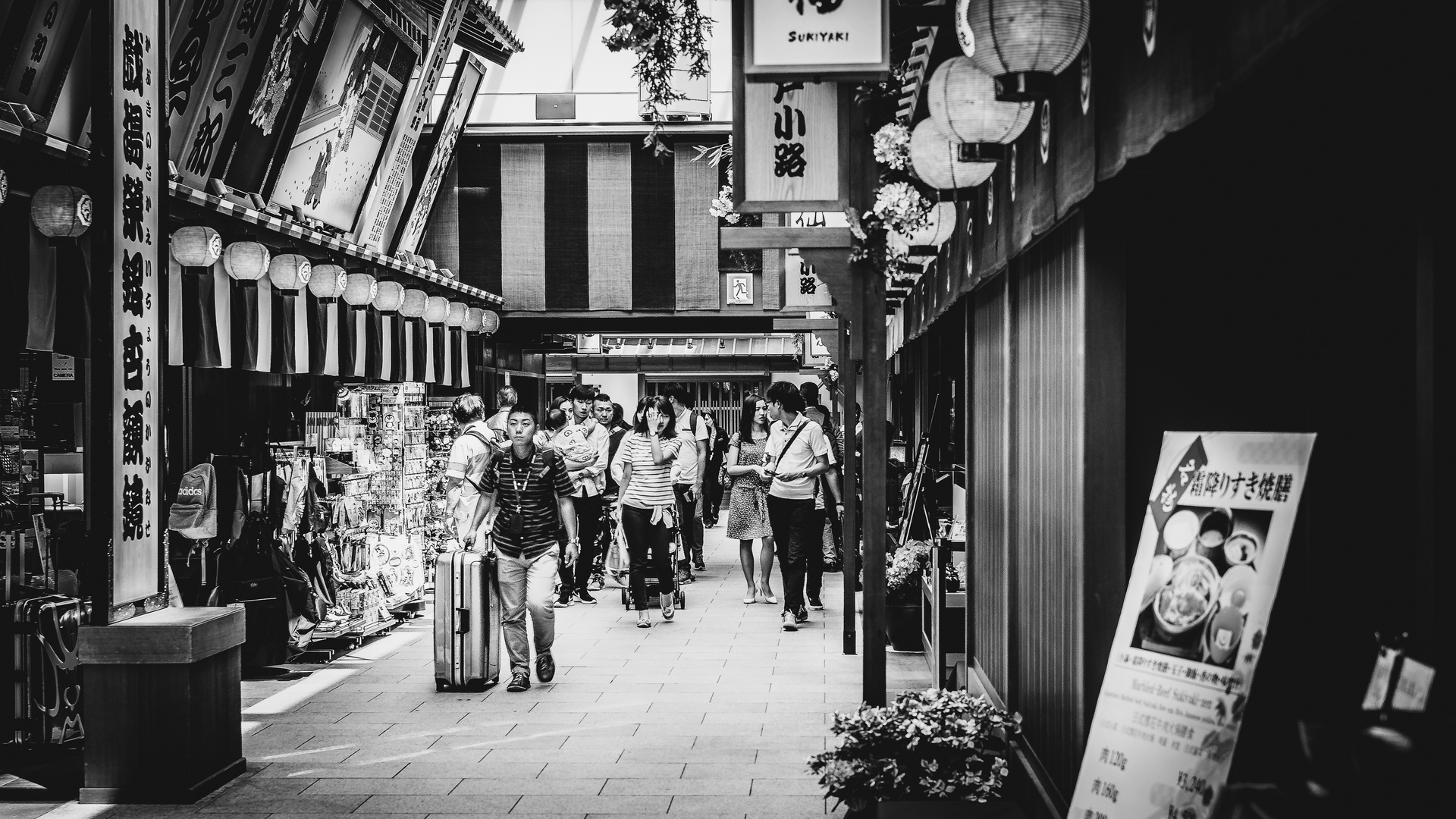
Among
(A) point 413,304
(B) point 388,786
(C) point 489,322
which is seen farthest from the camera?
(C) point 489,322

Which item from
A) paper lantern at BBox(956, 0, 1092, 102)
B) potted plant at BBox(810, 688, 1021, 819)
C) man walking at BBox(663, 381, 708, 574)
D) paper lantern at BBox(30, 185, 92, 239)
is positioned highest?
paper lantern at BBox(30, 185, 92, 239)

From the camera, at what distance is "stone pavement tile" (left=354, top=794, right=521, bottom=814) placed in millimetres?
6199

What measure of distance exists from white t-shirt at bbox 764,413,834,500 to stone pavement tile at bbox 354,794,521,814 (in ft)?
18.2

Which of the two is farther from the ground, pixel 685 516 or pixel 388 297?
pixel 388 297

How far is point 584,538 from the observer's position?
13.5 meters

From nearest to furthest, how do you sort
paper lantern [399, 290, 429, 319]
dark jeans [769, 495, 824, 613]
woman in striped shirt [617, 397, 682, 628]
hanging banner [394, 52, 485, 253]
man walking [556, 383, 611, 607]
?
dark jeans [769, 495, 824, 613] → woman in striped shirt [617, 397, 682, 628] → man walking [556, 383, 611, 607] → paper lantern [399, 290, 429, 319] → hanging banner [394, 52, 485, 253]

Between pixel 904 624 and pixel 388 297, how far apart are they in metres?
7.25

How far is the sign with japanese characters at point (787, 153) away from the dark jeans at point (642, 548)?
19.5 feet

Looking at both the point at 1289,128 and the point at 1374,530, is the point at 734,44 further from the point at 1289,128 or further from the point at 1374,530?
the point at 1374,530

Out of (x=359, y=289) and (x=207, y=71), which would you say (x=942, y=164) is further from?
(x=359, y=289)

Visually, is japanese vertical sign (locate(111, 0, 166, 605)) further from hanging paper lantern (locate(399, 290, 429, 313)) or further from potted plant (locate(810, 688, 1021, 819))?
hanging paper lantern (locate(399, 290, 429, 313))

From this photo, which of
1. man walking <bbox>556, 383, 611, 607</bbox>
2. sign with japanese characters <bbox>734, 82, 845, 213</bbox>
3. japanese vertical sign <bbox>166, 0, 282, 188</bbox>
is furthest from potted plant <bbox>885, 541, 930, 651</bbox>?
japanese vertical sign <bbox>166, 0, 282, 188</bbox>

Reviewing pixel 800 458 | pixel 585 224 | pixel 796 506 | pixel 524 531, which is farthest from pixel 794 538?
pixel 585 224

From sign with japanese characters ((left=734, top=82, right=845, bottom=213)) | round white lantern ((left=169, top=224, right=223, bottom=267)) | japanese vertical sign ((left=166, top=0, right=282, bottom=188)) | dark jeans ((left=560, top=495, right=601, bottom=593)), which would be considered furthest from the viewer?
dark jeans ((left=560, top=495, right=601, bottom=593))
